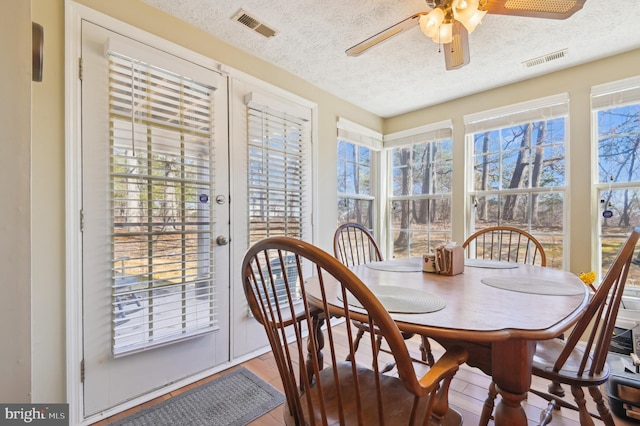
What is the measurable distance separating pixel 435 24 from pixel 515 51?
1289mm

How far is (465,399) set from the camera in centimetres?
174

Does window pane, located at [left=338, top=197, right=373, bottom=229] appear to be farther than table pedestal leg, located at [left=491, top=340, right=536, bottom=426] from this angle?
Yes

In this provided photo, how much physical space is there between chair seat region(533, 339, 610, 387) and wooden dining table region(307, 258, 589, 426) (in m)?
0.28

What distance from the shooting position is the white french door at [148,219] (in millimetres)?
1607

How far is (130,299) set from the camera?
1.70 meters

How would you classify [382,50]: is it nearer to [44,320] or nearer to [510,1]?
[510,1]

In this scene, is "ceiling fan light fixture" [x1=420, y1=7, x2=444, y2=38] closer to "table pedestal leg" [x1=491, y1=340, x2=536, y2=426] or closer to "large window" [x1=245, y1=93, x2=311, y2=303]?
"large window" [x1=245, y1=93, x2=311, y2=303]

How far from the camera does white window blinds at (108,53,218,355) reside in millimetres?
1683

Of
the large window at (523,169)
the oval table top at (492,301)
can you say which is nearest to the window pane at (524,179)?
the large window at (523,169)

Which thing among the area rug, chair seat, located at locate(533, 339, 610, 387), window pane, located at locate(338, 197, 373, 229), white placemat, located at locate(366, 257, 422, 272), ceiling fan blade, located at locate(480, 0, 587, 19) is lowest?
the area rug

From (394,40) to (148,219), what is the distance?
2.13m

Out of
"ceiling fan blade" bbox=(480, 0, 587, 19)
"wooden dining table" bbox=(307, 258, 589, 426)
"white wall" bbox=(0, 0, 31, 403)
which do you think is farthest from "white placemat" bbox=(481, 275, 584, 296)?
"white wall" bbox=(0, 0, 31, 403)

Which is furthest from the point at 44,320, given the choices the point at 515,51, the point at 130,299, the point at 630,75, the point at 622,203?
the point at 630,75

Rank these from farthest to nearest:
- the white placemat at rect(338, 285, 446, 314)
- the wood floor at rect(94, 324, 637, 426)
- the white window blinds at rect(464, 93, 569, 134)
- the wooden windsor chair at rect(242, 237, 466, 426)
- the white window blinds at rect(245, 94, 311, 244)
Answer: the white window blinds at rect(464, 93, 569, 134) < the white window blinds at rect(245, 94, 311, 244) < the wood floor at rect(94, 324, 637, 426) < the white placemat at rect(338, 285, 446, 314) < the wooden windsor chair at rect(242, 237, 466, 426)
